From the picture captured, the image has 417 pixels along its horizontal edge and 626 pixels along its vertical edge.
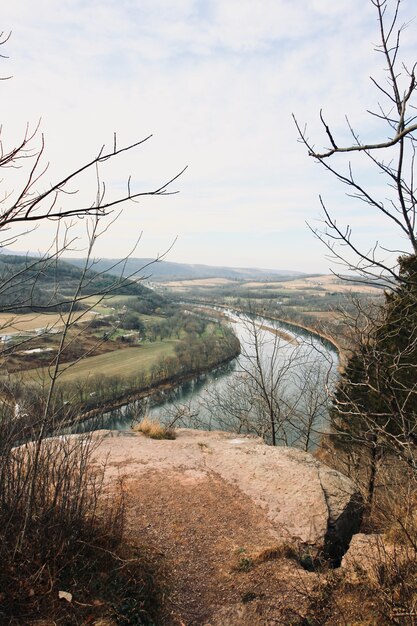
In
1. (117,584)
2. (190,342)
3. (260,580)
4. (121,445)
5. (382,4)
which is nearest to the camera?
(382,4)

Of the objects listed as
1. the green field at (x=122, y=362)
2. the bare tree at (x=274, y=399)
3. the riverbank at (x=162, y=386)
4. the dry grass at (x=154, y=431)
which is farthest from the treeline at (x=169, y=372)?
the dry grass at (x=154, y=431)

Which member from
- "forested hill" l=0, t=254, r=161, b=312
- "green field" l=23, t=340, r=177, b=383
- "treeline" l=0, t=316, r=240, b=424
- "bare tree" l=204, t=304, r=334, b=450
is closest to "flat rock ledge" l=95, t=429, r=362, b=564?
"bare tree" l=204, t=304, r=334, b=450

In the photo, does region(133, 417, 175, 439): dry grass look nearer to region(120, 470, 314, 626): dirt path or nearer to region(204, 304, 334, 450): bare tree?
region(120, 470, 314, 626): dirt path

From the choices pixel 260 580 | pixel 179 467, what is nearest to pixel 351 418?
pixel 179 467

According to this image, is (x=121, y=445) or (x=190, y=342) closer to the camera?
(x=121, y=445)

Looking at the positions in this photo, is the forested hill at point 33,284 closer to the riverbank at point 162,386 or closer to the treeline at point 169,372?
the treeline at point 169,372

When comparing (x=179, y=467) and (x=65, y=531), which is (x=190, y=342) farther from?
(x=65, y=531)
